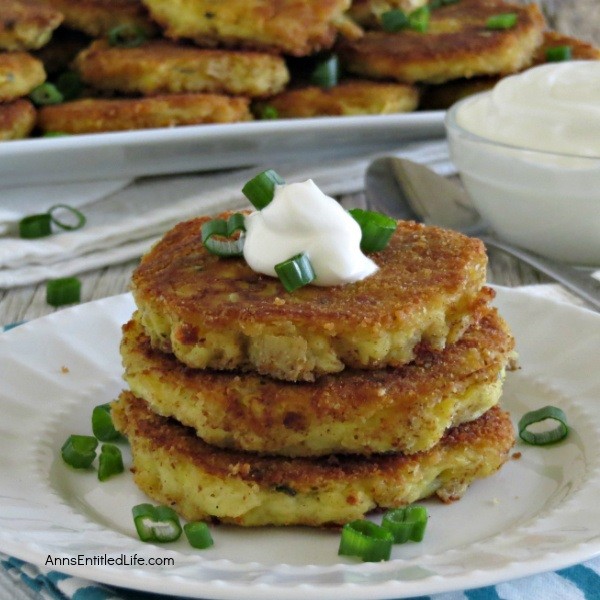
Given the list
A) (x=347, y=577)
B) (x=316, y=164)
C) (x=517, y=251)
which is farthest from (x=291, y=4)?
(x=347, y=577)

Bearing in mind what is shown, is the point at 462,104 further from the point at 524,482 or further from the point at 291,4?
the point at 524,482

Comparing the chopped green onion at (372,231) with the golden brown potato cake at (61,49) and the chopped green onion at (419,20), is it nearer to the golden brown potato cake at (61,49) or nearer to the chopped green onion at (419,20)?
the chopped green onion at (419,20)

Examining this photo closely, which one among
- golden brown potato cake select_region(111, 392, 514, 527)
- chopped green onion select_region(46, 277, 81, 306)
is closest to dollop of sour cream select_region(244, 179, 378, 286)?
golden brown potato cake select_region(111, 392, 514, 527)

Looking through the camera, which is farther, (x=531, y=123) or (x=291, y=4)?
(x=291, y=4)

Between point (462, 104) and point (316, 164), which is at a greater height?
point (462, 104)

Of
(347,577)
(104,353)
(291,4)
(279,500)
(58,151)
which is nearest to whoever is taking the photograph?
(347,577)

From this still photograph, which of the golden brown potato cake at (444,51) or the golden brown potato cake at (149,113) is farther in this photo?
the golden brown potato cake at (444,51)

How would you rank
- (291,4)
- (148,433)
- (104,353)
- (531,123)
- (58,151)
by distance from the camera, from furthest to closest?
(291,4), (58,151), (531,123), (104,353), (148,433)

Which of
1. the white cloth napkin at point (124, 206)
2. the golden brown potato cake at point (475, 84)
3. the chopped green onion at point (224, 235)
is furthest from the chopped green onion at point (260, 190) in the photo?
the golden brown potato cake at point (475, 84)
